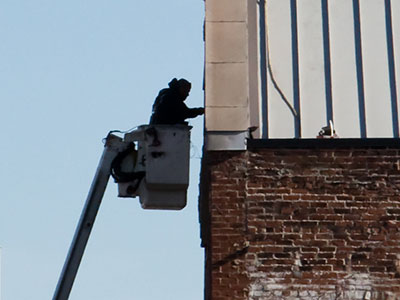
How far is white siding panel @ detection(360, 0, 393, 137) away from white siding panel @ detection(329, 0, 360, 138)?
0.44ft

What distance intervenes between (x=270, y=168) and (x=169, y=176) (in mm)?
1188

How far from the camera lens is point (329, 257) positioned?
11008 mm

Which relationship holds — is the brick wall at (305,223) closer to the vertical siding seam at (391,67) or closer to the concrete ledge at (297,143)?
the concrete ledge at (297,143)

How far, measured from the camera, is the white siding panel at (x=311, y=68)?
11.6 meters

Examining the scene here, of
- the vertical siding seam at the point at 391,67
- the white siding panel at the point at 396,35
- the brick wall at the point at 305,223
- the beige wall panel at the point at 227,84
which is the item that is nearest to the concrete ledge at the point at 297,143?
the brick wall at the point at 305,223

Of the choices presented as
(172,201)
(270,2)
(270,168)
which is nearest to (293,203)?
(270,168)

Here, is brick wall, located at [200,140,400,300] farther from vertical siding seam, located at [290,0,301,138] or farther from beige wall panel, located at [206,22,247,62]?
beige wall panel, located at [206,22,247,62]

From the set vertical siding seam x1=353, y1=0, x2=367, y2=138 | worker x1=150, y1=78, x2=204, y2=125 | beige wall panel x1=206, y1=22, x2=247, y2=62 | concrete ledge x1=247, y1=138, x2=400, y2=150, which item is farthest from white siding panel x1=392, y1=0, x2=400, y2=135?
worker x1=150, y1=78, x2=204, y2=125

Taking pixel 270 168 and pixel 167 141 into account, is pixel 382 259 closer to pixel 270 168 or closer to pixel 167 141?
pixel 270 168

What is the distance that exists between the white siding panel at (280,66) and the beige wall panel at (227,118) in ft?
1.22

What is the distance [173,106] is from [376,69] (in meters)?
2.36

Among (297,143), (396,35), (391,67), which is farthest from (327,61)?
(297,143)

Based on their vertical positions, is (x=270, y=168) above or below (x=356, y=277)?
above

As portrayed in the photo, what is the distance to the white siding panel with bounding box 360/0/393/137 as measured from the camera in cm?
1162
